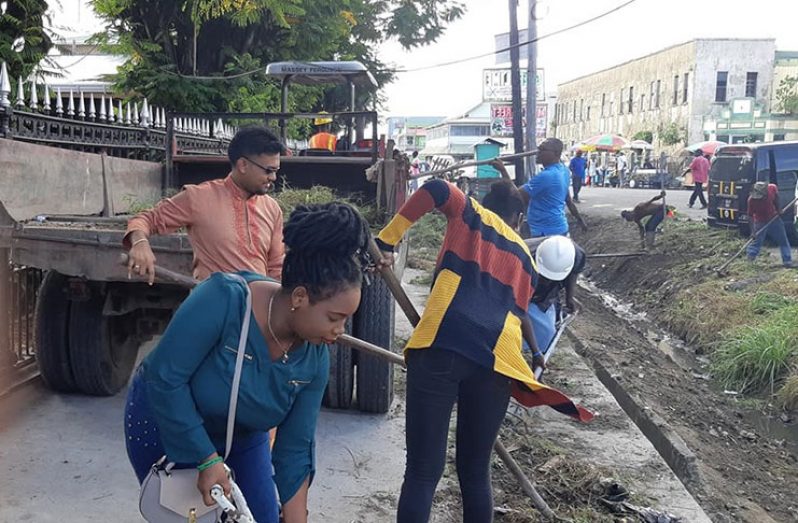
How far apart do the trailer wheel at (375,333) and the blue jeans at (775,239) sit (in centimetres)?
799

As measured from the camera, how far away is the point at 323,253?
2.07 metres

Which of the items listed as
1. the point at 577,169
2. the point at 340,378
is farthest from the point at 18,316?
the point at 577,169

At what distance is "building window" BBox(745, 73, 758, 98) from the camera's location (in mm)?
41125

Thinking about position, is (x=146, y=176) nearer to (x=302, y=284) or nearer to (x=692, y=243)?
(x=302, y=284)

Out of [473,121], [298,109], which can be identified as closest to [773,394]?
[298,109]

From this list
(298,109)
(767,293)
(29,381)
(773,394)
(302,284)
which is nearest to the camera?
(302,284)

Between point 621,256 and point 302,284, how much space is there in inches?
456

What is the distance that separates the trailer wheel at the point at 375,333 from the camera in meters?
4.83

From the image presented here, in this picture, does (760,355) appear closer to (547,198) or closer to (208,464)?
(547,198)

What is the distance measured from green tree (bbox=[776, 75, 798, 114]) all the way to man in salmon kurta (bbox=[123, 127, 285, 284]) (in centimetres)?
4023

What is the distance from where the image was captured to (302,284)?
2049 mm

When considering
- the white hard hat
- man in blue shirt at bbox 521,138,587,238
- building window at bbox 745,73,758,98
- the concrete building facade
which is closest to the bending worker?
man in blue shirt at bbox 521,138,587,238

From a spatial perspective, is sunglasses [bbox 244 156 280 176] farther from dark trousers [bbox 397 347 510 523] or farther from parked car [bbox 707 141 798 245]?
parked car [bbox 707 141 798 245]

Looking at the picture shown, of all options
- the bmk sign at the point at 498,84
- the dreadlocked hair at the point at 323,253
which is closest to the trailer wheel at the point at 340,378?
the dreadlocked hair at the point at 323,253
